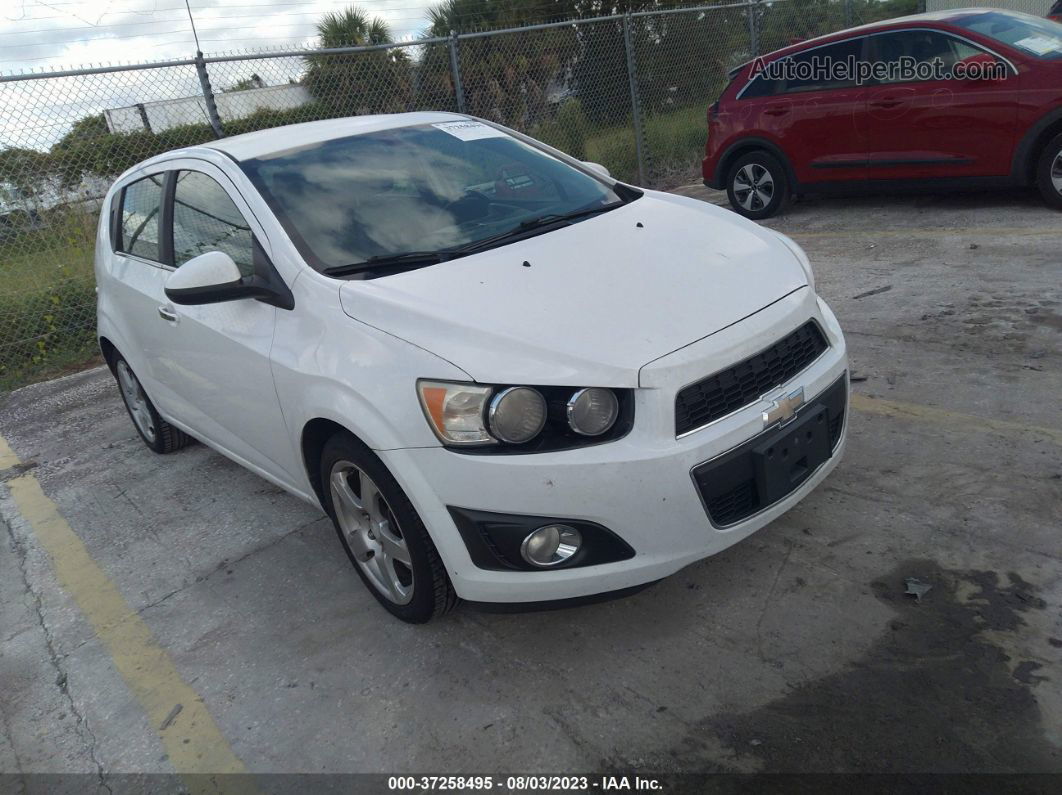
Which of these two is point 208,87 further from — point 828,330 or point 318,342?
point 828,330

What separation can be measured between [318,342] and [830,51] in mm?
6589

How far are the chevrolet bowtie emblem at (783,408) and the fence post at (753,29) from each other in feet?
35.6

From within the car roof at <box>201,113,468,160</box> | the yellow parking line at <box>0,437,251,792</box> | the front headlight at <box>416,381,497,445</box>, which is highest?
the car roof at <box>201,113,468,160</box>

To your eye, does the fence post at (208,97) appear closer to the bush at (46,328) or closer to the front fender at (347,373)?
the bush at (46,328)

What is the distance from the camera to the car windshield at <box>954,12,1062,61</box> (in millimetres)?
6836

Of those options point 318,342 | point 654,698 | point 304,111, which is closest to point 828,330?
point 654,698

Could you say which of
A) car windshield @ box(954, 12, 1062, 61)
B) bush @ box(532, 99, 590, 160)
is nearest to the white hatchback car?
car windshield @ box(954, 12, 1062, 61)

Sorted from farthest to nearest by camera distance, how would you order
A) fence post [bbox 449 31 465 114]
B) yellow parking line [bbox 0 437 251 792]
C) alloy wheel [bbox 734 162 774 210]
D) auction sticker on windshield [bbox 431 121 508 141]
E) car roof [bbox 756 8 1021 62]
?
fence post [bbox 449 31 465 114] → alloy wheel [bbox 734 162 774 210] → car roof [bbox 756 8 1021 62] → auction sticker on windshield [bbox 431 121 508 141] → yellow parking line [bbox 0 437 251 792]

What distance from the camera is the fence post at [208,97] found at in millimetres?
7969

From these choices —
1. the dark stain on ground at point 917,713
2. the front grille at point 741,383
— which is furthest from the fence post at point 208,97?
the dark stain on ground at point 917,713

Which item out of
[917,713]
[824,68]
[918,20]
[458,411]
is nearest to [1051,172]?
[918,20]

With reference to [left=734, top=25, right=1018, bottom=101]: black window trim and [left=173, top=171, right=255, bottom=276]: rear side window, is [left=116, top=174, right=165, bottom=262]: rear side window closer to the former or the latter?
[left=173, top=171, right=255, bottom=276]: rear side window

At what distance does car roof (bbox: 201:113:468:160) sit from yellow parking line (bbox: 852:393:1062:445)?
7.93 ft

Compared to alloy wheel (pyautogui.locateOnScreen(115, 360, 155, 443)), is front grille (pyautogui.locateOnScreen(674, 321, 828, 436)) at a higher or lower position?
higher
